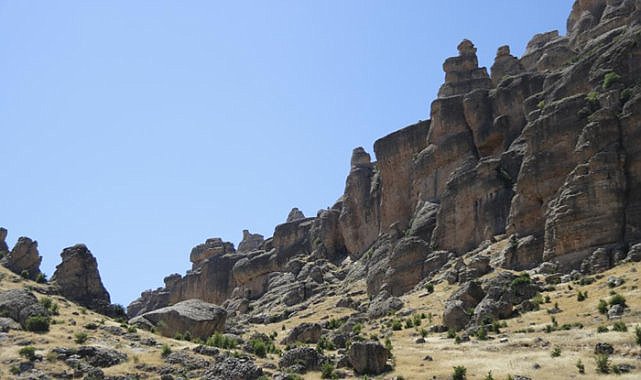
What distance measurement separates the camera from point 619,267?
45500mm

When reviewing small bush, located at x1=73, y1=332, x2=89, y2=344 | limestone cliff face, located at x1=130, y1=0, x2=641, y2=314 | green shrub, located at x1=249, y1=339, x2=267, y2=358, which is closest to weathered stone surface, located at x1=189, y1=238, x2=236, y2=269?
limestone cliff face, located at x1=130, y1=0, x2=641, y2=314

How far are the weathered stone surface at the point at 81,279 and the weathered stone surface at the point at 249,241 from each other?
82.1 m

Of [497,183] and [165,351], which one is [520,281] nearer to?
[497,183]

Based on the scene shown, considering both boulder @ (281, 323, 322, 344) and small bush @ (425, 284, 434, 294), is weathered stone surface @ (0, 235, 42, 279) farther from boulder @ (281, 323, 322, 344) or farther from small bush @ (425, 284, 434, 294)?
small bush @ (425, 284, 434, 294)

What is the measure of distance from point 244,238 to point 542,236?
95.7 metres

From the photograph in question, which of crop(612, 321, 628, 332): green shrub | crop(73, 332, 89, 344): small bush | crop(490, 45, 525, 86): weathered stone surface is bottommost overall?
crop(612, 321, 628, 332): green shrub

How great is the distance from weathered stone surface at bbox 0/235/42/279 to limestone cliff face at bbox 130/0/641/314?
3012cm

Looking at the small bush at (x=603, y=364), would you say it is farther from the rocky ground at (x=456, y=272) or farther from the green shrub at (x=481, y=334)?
the green shrub at (x=481, y=334)

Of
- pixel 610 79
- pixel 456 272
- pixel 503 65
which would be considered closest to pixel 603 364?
pixel 456 272

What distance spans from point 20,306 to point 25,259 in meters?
11.2

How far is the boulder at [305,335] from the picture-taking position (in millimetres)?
46938

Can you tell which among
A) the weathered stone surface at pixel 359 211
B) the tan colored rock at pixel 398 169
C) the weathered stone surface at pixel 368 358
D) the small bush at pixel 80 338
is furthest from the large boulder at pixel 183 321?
the weathered stone surface at pixel 359 211

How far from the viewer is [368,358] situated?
115 ft

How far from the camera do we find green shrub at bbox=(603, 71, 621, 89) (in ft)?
179
